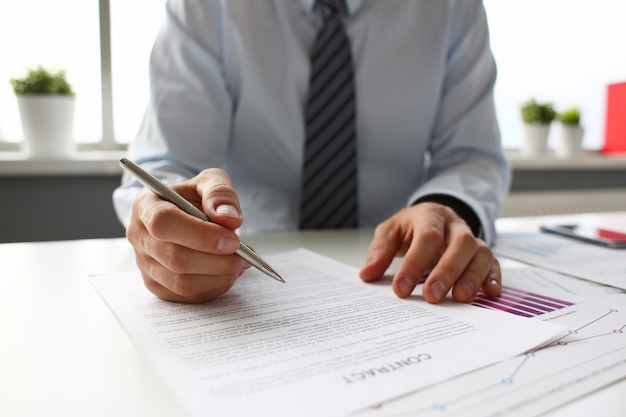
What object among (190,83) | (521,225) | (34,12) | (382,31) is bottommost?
(521,225)

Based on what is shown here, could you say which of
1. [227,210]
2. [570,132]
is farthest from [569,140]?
[227,210]

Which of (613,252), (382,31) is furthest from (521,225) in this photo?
(382,31)

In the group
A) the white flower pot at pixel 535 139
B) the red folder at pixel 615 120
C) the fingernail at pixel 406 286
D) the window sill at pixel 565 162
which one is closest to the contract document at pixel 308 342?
the fingernail at pixel 406 286

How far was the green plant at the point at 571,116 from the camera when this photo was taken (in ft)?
7.51

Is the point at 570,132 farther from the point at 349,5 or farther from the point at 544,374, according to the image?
the point at 544,374

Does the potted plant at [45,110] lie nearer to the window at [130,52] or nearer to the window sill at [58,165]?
the window sill at [58,165]

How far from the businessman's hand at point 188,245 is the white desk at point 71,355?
0.19 ft

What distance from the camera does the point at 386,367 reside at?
342mm

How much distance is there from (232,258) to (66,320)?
0.49 ft

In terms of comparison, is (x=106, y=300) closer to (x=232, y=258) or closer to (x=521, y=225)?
(x=232, y=258)

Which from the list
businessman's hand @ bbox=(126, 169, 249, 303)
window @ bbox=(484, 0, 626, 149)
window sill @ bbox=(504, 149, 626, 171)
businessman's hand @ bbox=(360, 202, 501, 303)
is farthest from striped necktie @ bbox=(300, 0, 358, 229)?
window @ bbox=(484, 0, 626, 149)

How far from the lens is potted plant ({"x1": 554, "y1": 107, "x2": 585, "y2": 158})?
2287 millimetres

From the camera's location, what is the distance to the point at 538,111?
220cm

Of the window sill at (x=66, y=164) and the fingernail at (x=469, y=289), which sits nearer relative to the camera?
the fingernail at (x=469, y=289)
